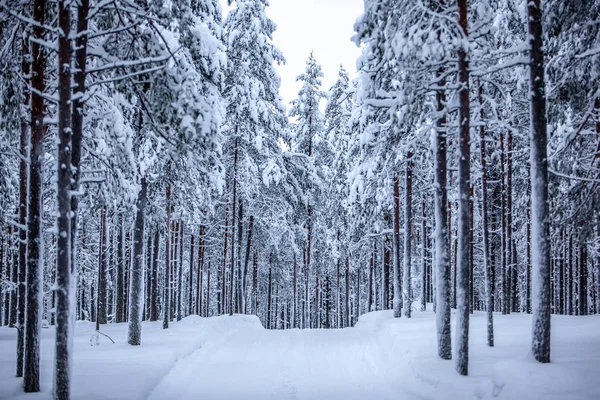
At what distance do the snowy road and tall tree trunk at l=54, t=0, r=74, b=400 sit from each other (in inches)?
69.1

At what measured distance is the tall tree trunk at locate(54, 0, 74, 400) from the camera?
24.1 feet

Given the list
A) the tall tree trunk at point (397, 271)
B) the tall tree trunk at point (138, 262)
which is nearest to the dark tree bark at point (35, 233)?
the tall tree trunk at point (138, 262)

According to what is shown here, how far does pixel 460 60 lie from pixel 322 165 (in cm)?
2407

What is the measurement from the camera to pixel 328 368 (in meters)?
11.9

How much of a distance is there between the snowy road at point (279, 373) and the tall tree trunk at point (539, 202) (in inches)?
118

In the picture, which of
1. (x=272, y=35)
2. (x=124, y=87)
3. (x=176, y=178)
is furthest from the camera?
(x=272, y=35)

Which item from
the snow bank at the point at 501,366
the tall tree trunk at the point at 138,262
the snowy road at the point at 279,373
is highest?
the tall tree trunk at the point at 138,262

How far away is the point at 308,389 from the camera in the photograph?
373 inches

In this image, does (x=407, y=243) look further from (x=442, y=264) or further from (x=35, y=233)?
(x=35, y=233)

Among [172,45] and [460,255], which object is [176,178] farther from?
[460,255]

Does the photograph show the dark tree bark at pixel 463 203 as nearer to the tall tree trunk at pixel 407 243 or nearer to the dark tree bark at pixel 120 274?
the tall tree trunk at pixel 407 243

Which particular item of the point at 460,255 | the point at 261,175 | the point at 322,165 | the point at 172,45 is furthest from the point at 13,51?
the point at 322,165

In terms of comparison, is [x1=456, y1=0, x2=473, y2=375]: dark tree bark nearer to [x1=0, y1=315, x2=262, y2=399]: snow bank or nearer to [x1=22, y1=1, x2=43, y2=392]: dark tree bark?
[x1=0, y1=315, x2=262, y2=399]: snow bank

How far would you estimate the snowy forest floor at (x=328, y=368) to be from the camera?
7652 millimetres
